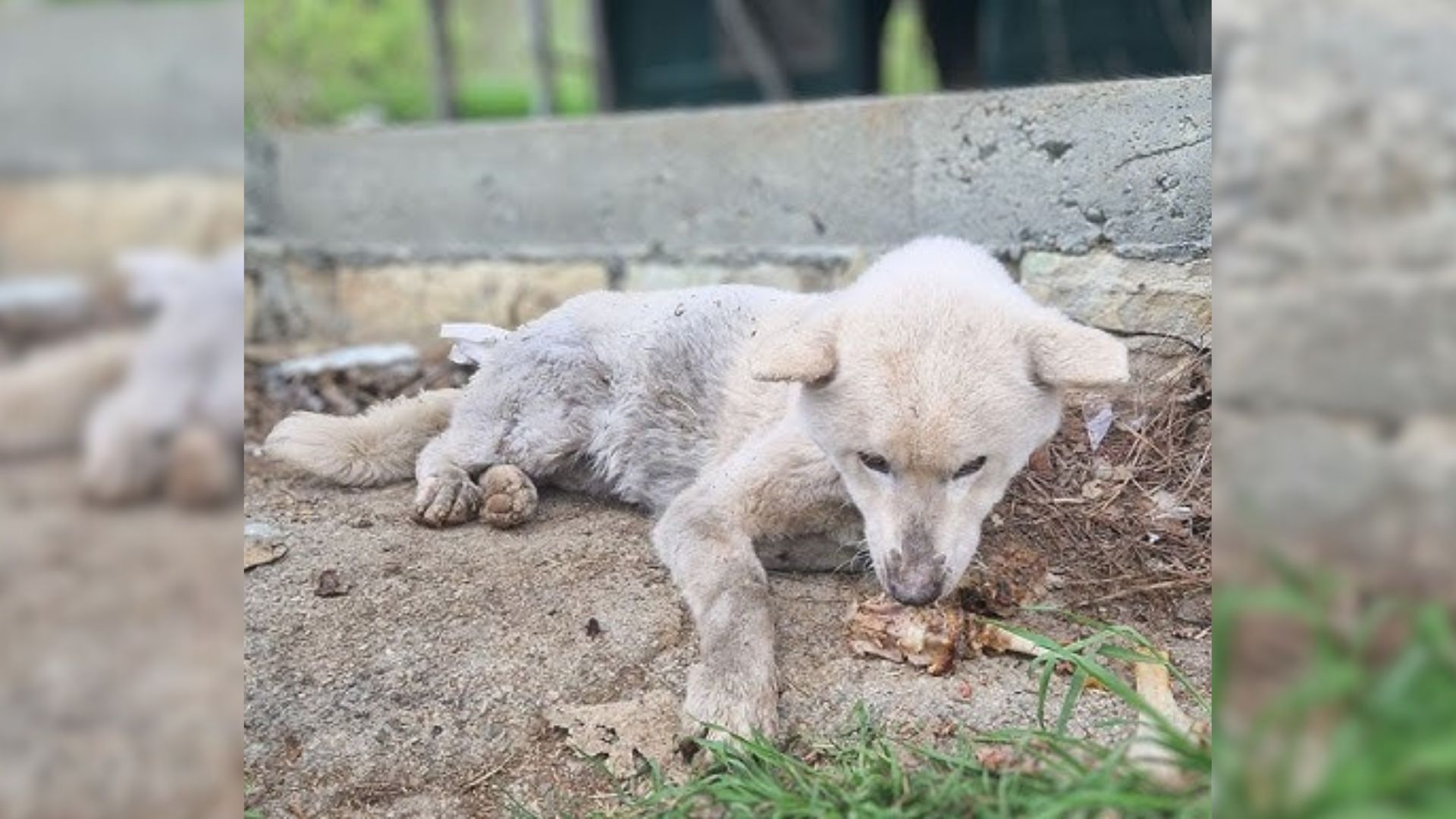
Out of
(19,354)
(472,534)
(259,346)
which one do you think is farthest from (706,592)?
(259,346)

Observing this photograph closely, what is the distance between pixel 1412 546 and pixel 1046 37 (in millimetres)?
10086

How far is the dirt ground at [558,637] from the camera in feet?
7.25

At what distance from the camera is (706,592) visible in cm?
260

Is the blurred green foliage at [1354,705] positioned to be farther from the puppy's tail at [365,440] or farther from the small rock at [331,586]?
the puppy's tail at [365,440]

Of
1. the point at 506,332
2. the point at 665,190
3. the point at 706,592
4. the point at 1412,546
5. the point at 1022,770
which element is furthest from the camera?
the point at 665,190

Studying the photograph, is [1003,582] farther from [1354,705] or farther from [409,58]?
[409,58]

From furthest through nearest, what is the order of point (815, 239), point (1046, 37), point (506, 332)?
point (1046, 37)
point (815, 239)
point (506, 332)

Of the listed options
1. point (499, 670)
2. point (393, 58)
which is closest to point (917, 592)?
point (499, 670)

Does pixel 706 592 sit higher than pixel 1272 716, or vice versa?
pixel 1272 716

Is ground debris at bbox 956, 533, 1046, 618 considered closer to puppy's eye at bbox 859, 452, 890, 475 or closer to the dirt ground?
the dirt ground

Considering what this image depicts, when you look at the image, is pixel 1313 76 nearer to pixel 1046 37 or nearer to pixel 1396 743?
pixel 1396 743

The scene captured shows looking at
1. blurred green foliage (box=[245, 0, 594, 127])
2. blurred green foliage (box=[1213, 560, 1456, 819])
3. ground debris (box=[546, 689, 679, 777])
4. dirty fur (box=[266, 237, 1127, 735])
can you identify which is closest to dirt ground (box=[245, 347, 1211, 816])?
ground debris (box=[546, 689, 679, 777])

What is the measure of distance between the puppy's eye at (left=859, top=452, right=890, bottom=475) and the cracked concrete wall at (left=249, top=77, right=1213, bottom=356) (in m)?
1.00

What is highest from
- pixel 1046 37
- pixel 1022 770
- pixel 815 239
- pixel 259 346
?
pixel 1046 37
